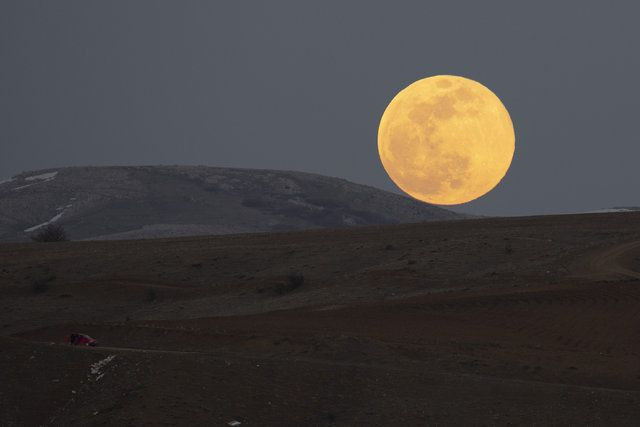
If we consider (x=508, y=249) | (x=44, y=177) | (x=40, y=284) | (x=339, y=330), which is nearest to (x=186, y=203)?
(x=44, y=177)

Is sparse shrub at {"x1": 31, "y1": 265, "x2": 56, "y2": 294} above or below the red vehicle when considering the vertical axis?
below

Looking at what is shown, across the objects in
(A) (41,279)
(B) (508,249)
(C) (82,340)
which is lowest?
(A) (41,279)

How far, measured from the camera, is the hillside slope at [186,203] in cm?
12662

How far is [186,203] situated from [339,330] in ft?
363

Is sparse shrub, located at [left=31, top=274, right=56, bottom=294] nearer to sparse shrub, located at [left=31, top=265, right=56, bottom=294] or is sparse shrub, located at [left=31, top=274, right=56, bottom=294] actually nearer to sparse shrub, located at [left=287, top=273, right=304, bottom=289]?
sparse shrub, located at [left=31, top=265, right=56, bottom=294]

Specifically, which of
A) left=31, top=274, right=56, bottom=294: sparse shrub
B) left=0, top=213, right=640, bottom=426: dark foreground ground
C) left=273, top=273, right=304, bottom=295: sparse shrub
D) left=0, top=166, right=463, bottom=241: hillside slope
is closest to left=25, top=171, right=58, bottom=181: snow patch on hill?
left=0, top=166, right=463, bottom=241: hillside slope

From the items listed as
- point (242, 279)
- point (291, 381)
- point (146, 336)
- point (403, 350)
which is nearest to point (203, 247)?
point (242, 279)

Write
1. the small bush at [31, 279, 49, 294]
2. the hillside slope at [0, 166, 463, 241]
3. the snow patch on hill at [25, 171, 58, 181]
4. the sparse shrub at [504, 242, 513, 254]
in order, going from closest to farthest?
the sparse shrub at [504, 242, 513, 254] < the small bush at [31, 279, 49, 294] < the hillside slope at [0, 166, 463, 241] < the snow patch on hill at [25, 171, 58, 181]

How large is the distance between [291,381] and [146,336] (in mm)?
7917

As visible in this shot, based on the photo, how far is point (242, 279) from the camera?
142 ft

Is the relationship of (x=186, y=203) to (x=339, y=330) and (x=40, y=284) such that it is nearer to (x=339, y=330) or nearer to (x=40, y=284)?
(x=40, y=284)

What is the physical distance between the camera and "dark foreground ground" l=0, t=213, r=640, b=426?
69.6ft

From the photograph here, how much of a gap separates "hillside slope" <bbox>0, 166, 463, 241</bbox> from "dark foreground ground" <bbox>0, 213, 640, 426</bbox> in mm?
68037

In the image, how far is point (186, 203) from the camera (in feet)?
452
